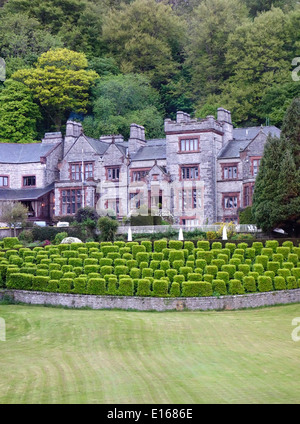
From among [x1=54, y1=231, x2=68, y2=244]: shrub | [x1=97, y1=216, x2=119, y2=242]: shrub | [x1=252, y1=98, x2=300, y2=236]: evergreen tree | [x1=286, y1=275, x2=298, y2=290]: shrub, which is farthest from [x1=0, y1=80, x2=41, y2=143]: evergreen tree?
[x1=286, y1=275, x2=298, y2=290]: shrub

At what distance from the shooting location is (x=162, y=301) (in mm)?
37500

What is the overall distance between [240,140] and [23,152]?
68.8 ft

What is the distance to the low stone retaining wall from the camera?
123 ft

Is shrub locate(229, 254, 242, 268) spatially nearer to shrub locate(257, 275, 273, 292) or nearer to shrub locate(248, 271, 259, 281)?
shrub locate(248, 271, 259, 281)

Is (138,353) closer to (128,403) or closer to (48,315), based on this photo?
(128,403)

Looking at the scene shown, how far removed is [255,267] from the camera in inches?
1606

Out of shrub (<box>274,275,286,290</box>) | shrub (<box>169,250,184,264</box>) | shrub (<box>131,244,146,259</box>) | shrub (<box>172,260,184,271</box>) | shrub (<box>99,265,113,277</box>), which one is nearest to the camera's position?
shrub (<box>274,275,286,290</box>)

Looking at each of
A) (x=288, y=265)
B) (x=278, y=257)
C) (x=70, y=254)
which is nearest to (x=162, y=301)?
(x=288, y=265)

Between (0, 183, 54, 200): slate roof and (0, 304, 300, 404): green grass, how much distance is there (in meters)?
33.5

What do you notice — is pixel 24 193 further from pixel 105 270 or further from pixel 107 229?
pixel 105 270

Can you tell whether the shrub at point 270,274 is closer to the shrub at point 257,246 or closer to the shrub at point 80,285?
the shrub at point 257,246

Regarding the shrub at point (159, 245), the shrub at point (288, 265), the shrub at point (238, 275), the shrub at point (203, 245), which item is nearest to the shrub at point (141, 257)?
the shrub at point (159, 245)

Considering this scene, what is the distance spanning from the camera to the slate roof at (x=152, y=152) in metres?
69.3

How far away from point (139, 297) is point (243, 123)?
49321mm
